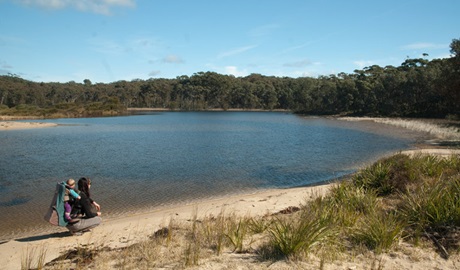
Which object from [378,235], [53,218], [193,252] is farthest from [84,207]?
[378,235]

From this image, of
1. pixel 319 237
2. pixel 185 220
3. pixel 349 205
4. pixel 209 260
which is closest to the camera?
pixel 209 260

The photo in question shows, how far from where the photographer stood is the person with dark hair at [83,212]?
9795mm

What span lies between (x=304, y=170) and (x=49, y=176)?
50.5 ft

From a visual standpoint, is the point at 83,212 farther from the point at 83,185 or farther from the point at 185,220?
the point at 185,220

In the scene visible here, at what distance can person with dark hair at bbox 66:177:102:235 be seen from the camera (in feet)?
32.1

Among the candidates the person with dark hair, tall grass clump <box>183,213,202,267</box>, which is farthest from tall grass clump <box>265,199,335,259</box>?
the person with dark hair

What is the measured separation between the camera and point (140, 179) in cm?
1953

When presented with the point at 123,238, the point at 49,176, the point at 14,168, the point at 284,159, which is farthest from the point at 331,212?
the point at 14,168

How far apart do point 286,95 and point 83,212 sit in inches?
6325

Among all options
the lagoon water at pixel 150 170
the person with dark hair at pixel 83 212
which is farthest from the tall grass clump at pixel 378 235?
the lagoon water at pixel 150 170

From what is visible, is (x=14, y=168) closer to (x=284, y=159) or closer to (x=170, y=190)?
(x=170, y=190)

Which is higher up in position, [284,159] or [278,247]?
[278,247]

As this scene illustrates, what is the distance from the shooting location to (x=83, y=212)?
10.0 metres

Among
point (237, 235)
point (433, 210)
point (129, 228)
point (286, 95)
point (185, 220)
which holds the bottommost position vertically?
point (129, 228)
